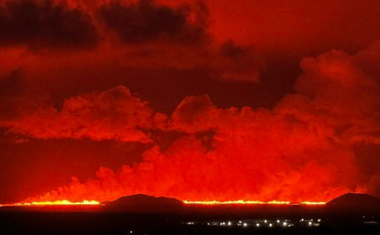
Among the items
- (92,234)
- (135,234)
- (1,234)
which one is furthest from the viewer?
(1,234)

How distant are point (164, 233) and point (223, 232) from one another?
13992mm

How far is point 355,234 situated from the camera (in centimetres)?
15712

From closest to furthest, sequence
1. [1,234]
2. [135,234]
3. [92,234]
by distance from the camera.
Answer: [135,234]
[92,234]
[1,234]

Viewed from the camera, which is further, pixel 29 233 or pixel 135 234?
pixel 29 233

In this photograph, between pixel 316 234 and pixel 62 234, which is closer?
pixel 316 234

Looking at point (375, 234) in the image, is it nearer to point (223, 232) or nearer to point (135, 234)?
point (223, 232)

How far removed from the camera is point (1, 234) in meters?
173

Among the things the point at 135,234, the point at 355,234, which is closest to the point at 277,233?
the point at 355,234

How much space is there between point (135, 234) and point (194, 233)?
13625mm

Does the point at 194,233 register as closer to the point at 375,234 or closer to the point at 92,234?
the point at 92,234

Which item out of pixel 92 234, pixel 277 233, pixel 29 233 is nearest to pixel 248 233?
pixel 277 233

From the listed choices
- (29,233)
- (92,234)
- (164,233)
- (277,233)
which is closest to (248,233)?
(277,233)

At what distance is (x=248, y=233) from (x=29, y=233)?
191 feet

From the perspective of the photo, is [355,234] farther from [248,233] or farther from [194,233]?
[194,233]
